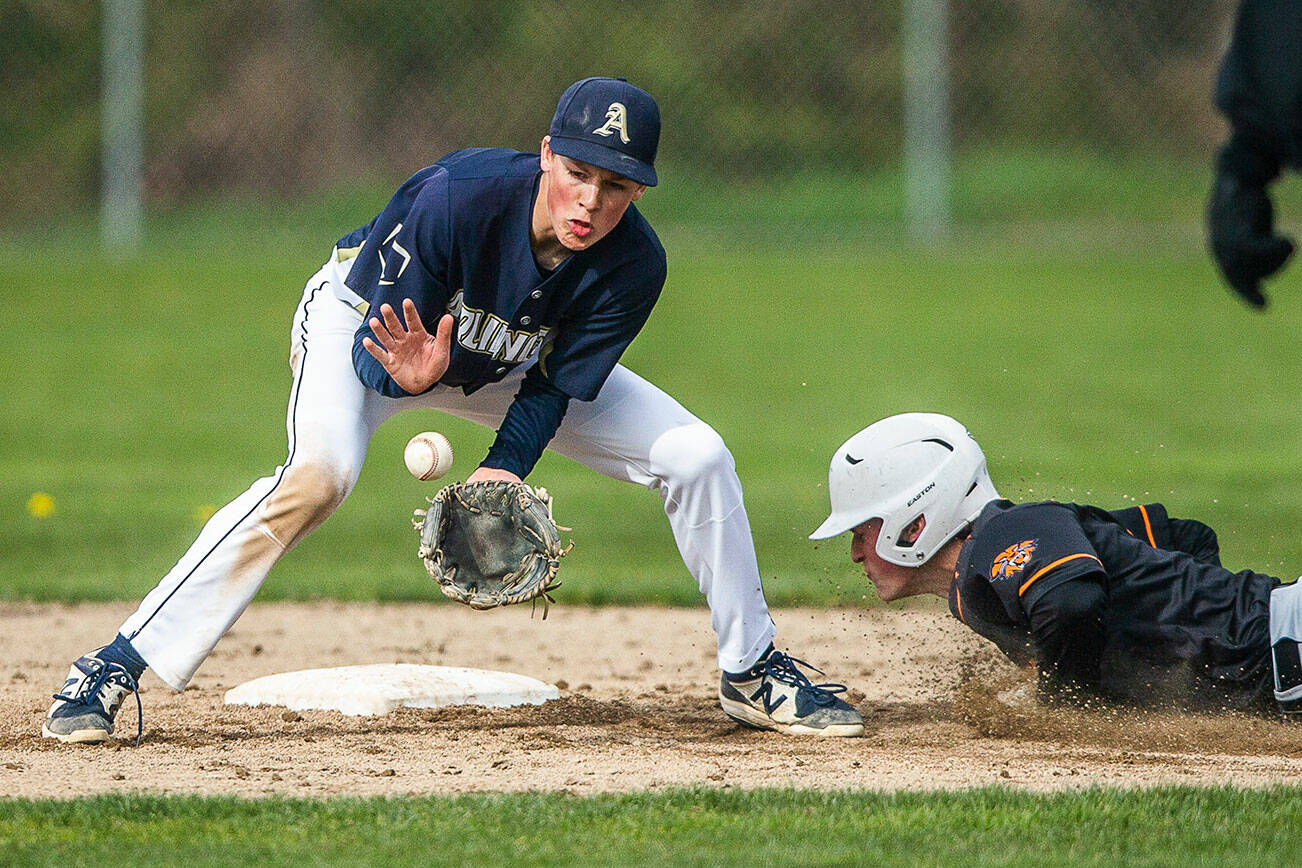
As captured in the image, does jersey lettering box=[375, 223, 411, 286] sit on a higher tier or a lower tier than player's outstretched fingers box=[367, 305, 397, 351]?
higher

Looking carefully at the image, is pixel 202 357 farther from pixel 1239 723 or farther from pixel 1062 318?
pixel 1239 723

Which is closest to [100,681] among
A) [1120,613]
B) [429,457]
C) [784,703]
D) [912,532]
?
[429,457]

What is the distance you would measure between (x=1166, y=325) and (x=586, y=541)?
993 cm

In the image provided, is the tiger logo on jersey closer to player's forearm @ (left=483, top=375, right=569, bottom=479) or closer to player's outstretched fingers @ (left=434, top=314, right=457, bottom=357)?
player's forearm @ (left=483, top=375, right=569, bottom=479)

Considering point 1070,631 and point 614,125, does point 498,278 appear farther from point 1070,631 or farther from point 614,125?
point 1070,631

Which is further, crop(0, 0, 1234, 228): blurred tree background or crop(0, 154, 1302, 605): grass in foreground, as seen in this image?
crop(0, 0, 1234, 228): blurred tree background

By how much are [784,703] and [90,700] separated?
5.94 ft

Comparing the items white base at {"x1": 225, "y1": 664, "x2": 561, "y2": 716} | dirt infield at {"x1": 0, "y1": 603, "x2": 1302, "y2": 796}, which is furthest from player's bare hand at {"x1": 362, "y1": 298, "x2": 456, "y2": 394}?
white base at {"x1": 225, "y1": 664, "x2": 561, "y2": 716}

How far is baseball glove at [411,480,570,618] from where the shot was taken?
4.43 metres

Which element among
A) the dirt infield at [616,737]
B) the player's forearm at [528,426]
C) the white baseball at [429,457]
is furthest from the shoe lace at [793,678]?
the white baseball at [429,457]

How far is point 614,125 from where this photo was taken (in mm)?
4234

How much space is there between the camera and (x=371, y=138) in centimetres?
2073

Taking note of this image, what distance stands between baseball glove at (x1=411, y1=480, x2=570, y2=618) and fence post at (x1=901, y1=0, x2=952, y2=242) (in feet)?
52.5

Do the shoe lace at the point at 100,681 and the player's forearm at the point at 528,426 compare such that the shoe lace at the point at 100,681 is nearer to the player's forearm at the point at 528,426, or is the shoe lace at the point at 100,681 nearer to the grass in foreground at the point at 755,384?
the player's forearm at the point at 528,426
